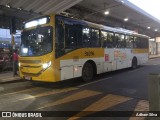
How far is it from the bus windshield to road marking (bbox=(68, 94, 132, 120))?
320cm

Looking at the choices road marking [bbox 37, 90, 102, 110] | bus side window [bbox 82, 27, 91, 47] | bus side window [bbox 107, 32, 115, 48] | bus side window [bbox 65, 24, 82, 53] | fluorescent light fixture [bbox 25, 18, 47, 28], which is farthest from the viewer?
bus side window [bbox 107, 32, 115, 48]

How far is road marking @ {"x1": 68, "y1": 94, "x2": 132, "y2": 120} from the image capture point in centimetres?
591

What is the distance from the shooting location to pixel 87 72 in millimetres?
11172

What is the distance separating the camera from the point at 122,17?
2534cm

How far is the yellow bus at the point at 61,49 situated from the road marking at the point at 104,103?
8.32ft

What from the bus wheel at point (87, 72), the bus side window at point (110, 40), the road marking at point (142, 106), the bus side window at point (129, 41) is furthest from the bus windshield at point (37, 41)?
the bus side window at point (129, 41)

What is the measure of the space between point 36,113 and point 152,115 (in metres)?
3.08

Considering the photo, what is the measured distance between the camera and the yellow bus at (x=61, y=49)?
9.01 metres

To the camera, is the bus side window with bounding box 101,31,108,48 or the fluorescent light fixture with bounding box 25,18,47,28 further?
the bus side window with bounding box 101,31,108,48

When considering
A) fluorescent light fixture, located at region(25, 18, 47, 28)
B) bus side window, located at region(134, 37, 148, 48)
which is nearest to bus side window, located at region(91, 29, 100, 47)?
fluorescent light fixture, located at region(25, 18, 47, 28)

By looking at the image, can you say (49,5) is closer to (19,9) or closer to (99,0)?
(19,9)

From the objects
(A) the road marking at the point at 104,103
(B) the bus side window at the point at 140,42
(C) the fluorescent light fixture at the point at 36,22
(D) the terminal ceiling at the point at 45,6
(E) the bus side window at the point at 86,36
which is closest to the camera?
(A) the road marking at the point at 104,103

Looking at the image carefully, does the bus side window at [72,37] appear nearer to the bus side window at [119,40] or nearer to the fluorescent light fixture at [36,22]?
the fluorescent light fixture at [36,22]

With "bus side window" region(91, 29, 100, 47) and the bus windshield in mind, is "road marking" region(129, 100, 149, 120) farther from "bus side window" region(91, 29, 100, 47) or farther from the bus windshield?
"bus side window" region(91, 29, 100, 47)
